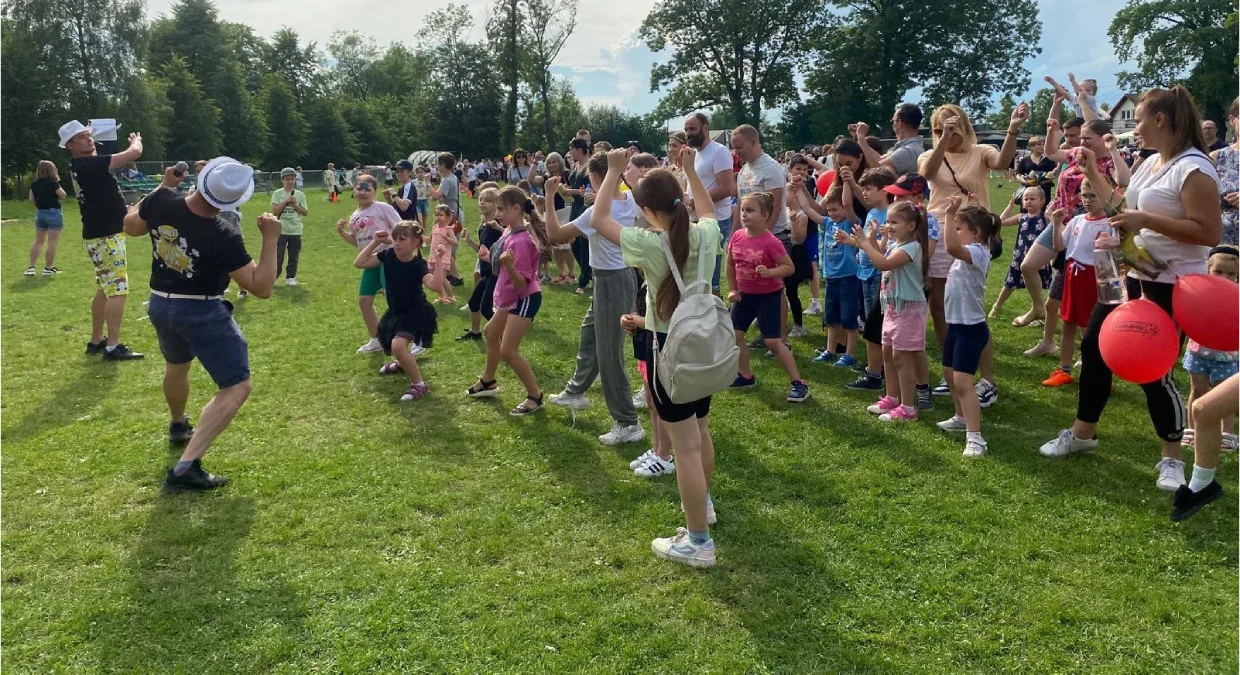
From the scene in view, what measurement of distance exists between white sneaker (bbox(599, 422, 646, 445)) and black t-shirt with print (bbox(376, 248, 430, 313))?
235 cm

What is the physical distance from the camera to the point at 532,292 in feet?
21.1

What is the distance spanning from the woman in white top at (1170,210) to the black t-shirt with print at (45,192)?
1506 cm

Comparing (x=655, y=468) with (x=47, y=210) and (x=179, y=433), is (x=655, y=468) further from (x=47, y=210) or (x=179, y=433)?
(x=47, y=210)

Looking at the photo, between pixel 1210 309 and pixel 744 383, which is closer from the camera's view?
pixel 1210 309

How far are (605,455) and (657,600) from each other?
6.38 ft

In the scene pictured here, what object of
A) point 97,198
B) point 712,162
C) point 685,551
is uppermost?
point 712,162

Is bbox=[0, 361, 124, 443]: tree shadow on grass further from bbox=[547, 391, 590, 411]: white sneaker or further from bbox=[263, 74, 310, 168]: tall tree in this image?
bbox=[263, 74, 310, 168]: tall tree

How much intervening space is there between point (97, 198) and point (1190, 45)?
6015 cm

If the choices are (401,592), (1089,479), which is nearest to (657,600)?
(401,592)

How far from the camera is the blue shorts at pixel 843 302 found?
24.4ft

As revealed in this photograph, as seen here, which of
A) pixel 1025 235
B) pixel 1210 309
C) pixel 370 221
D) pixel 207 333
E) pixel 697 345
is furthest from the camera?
pixel 370 221

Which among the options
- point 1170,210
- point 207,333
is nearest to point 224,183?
point 207,333

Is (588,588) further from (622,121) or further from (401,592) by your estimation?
(622,121)

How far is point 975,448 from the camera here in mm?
5270
